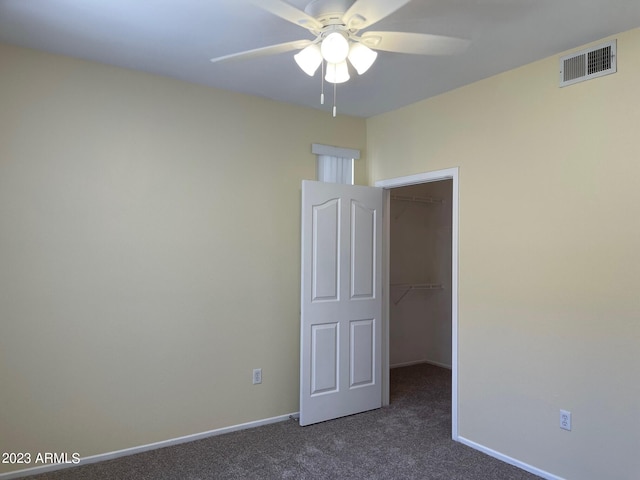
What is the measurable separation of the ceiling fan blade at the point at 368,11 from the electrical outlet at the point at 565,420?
8.06 ft

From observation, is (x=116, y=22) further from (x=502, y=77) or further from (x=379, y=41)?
(x=502, y=77)

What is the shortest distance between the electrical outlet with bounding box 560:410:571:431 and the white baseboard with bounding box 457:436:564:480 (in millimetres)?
316

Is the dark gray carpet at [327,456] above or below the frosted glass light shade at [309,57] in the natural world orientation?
below

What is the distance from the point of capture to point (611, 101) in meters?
2.58

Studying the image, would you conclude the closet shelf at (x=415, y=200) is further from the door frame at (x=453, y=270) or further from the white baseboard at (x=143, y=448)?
the white baseboard at (x=143, y=448)

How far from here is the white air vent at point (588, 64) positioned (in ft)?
8.47

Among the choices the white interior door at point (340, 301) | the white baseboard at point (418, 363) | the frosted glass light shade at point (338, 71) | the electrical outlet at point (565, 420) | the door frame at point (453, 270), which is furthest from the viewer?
the white baseboard at point (418, 363)

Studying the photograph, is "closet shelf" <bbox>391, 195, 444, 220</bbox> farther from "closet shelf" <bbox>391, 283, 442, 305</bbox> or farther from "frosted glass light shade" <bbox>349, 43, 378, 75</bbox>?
"frosted glass light shade" <bbox>349, 43, 378, 75</bbox>

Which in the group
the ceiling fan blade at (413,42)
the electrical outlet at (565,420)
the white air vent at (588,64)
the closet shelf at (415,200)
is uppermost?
the white air vent at (588,64)

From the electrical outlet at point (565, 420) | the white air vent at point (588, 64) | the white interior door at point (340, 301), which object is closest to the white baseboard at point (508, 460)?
the electrical outlet at point (565, 420)

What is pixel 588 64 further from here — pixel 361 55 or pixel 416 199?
pixel 416 199

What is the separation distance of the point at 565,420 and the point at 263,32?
9.41ft

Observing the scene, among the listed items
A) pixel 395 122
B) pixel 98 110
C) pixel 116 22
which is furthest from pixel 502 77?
pixel 98 110

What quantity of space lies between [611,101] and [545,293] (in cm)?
118
